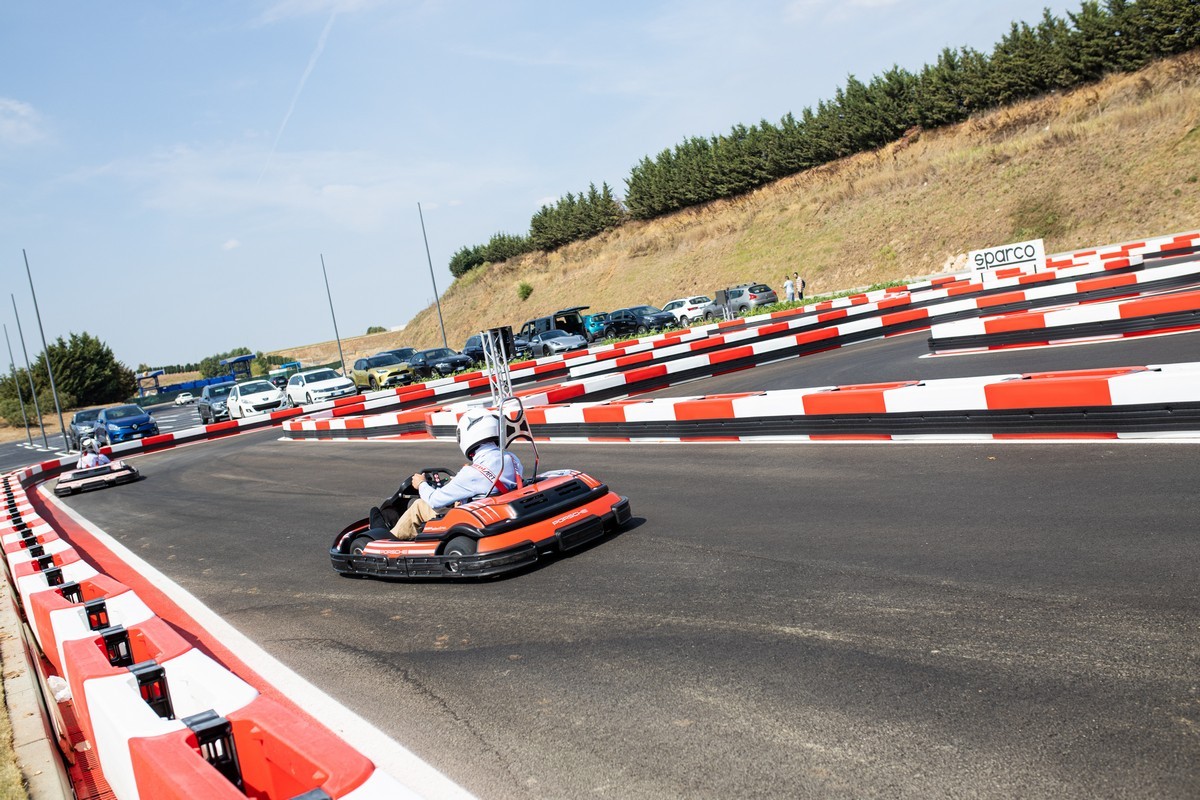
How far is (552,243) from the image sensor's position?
87.8m

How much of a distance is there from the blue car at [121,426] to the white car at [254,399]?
2.76 metres

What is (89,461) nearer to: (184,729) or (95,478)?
(95,478)

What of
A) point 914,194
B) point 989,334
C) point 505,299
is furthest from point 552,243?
point 989,334

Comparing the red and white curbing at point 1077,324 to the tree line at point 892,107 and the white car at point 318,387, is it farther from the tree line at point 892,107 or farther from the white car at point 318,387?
the tree line at point 892,107

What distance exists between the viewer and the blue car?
29562mm

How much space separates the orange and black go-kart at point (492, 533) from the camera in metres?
6.38

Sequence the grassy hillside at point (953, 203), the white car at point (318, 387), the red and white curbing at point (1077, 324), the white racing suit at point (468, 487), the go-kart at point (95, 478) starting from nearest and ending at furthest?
the white racing suit at point (468, 487)
the red and white curbing at point (1077, 324)
the go-kart at point (95, 478)
the white car at point (318, 387)
the grassy hillside at point (953, 203)

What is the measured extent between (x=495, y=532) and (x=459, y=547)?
0.27 m

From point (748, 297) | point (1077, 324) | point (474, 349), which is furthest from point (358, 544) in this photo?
point (474, 349)

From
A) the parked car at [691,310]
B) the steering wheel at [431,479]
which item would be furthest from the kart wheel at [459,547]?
the parked car at [691,310]

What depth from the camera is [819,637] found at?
14.3 feet

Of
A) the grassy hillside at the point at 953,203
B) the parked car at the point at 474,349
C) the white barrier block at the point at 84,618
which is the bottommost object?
the white barrier block at the point at 84,618

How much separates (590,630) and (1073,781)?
2.63m

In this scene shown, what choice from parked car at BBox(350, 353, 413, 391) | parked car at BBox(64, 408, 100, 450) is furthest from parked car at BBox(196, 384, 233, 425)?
parked car at BBox(350, 353, 413, 391)
